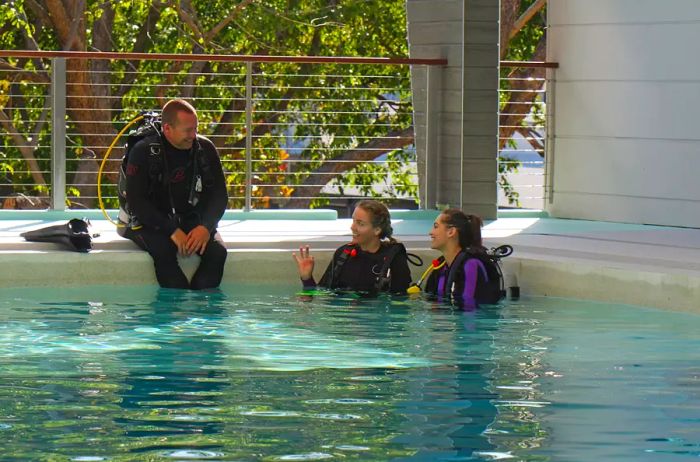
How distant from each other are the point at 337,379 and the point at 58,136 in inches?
220

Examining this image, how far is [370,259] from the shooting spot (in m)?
8.38

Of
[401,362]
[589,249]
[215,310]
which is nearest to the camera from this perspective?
[401,362]

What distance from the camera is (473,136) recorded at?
11.0 m

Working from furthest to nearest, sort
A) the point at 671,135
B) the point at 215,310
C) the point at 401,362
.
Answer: the point at 671,135 → the point at 215,310 → the point at 401,362

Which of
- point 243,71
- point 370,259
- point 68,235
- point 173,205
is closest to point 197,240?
point 173,205

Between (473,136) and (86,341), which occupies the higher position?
(473,136)

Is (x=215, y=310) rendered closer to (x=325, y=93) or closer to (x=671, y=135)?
(x=671, y=135)

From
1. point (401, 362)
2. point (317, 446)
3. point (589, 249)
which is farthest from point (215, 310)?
point (317, 446)

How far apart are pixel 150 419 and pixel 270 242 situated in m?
4.10

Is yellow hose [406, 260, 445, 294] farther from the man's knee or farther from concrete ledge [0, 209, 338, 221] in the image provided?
concrete ledge [0, 209, 338, 221]

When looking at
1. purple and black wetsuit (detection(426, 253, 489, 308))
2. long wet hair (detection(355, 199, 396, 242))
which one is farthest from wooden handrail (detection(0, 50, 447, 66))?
purple and black wetsuit (detection(426, 253, 489, 308))

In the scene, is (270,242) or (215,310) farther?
(270,242)

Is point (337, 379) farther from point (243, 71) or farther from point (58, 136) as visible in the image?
point (243, 71)

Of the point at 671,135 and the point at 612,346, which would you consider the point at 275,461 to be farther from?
the point at 671,135
